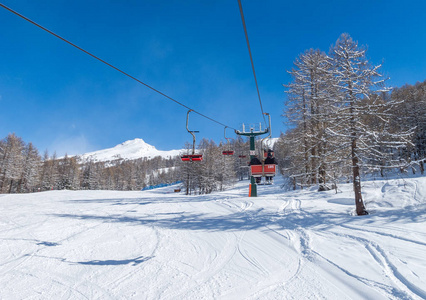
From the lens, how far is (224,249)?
5699mm

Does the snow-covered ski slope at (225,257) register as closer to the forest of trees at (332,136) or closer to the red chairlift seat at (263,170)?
the forest of trees at (332,136)

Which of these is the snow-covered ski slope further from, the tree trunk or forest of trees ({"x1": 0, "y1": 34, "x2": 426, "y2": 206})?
forest of trees ({"x1": 0, "y1": 34, "x2": 426, "y2": 206})

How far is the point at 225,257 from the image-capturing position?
16.9ft

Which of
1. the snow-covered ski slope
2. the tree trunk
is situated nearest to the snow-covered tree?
the tree trunk

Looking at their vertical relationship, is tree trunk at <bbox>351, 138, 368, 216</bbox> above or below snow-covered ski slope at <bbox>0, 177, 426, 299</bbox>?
above

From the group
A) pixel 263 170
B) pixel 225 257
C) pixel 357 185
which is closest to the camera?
pixel 225 257

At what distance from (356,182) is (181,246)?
8285 millimetres

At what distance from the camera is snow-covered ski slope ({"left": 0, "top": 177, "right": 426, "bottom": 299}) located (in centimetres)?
364

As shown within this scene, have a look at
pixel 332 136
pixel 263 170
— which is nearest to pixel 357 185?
pixel 332 136

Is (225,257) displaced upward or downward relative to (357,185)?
downward

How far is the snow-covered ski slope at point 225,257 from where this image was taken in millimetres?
3641

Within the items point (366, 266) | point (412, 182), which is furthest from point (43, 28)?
point (412, 182)

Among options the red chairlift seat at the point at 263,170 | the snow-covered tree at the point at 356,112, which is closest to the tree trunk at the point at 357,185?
the snow-covered tree at the point at 356,112

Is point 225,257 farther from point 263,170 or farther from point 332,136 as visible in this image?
point 263,170
